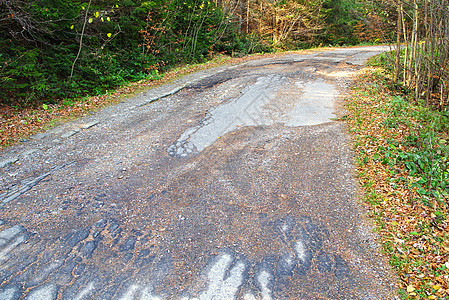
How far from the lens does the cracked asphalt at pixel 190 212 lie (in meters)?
2.71

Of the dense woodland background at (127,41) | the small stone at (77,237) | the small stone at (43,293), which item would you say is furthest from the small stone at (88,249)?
the dense woodland background at (127,41)

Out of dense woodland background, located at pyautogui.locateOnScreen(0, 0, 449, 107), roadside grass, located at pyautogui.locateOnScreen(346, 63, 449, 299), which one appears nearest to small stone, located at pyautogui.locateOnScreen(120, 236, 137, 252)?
roadside grass, located at pyautogui.locateOnScreen(346, 63, 449, 299)

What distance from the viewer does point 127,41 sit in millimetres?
10578

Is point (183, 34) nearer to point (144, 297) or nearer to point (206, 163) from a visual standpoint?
point (206, 163)

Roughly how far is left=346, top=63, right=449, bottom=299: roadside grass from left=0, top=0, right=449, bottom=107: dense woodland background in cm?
172

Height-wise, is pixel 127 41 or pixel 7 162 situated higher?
pixel 127 41

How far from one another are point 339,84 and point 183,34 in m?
8.75

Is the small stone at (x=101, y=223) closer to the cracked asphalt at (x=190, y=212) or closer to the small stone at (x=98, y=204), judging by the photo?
the cracked asphalt at (x=190, y=212)

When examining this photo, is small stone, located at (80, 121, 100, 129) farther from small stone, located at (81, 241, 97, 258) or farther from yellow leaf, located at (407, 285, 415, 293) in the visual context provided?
yellow leaf, located at (407, 285, 415, 293)

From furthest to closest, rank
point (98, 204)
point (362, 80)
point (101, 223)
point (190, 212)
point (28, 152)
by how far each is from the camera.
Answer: point (362, 80), point (28, 152), point (98, 204), point (190, 212), point (101, 223)

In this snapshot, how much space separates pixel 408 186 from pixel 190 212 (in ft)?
10.2

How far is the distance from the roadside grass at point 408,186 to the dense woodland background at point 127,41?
172 cm

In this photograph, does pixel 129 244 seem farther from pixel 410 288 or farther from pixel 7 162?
pixel 7 162

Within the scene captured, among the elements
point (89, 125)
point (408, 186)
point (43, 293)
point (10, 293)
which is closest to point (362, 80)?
point (408, 186)
